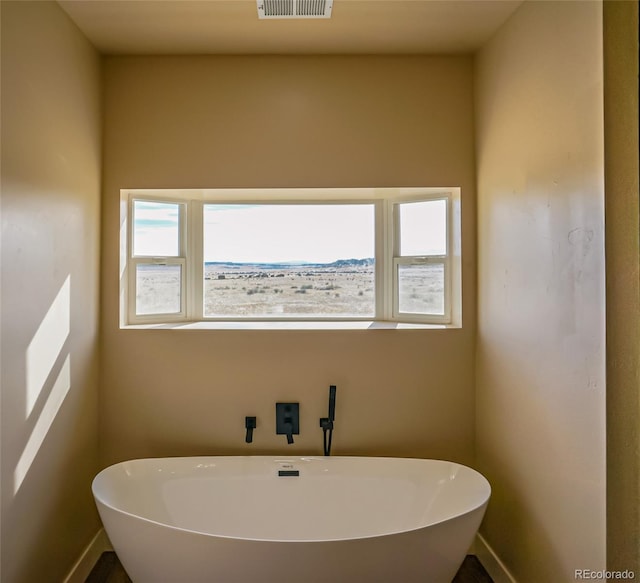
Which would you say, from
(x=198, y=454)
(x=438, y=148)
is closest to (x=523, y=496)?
(x=198, y=454)

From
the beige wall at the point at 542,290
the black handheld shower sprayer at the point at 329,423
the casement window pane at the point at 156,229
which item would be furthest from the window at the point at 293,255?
the black handheld shower sprayer at the point at 329,423

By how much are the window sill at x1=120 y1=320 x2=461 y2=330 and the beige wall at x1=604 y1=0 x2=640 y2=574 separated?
103 cm

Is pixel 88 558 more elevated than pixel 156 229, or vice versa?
pixel 156 229

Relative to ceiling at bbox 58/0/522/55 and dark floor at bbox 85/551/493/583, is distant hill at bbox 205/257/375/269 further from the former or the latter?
dark floor at bbox 85/551/493/583

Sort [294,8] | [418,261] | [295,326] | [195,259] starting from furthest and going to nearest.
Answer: [195,259], [418,261], [295,326], [294,8]

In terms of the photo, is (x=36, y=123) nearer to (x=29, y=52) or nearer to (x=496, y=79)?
(x=29, y=52)

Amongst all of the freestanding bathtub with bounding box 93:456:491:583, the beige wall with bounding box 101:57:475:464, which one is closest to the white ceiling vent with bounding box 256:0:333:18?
the beige wall with bounding box 101:57:475:464

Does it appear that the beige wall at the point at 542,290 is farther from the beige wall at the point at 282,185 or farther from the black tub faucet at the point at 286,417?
the black tub faucet at the point at 286,417

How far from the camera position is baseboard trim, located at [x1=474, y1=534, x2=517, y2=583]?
2.04 meters

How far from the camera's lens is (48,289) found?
6.01ft

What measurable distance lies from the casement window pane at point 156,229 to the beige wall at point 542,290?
70.8 inches

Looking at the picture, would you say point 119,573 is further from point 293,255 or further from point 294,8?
point 294,8

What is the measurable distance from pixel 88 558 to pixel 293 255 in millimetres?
1960

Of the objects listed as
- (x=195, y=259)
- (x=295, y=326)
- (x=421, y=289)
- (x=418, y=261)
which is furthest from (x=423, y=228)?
(x=195, y=259)
